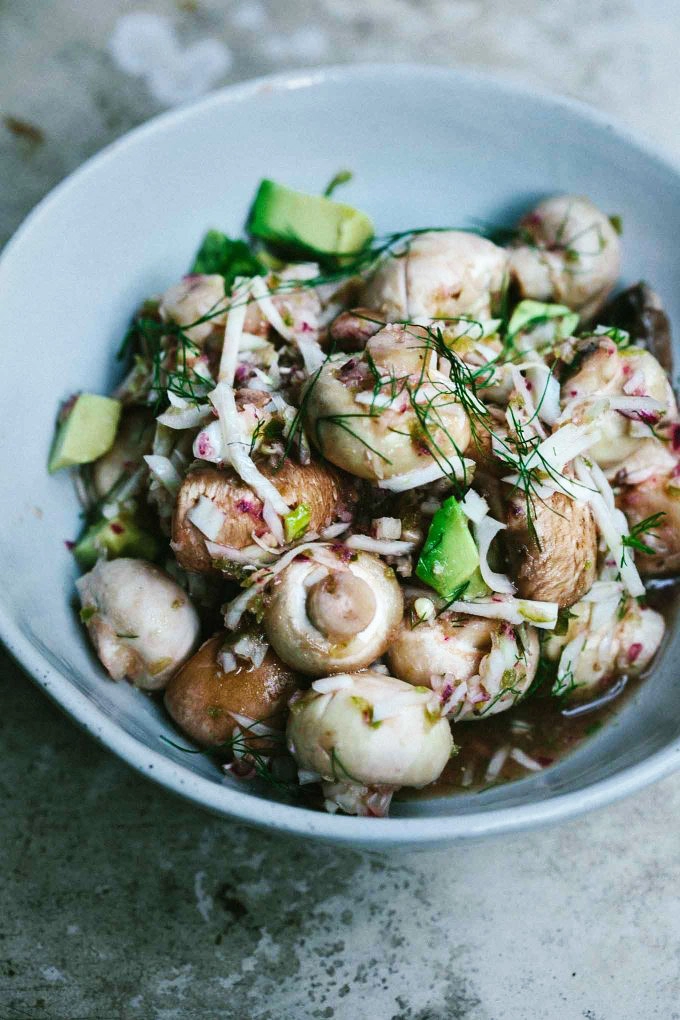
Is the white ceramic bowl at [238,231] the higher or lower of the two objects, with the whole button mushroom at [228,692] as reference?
higher

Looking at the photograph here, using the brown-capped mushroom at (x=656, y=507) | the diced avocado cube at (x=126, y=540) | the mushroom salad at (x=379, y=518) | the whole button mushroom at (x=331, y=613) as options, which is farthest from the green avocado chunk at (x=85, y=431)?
the brown-capped mushroom at (x=656, y=507)

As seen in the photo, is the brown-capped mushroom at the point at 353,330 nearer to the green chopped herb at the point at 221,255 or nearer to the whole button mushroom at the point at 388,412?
the whole button mushroom at the point at 388,412

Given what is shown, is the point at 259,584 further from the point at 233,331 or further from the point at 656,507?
the point at 656,507

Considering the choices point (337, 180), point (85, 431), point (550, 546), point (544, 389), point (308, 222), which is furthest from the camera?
point (337, 180)

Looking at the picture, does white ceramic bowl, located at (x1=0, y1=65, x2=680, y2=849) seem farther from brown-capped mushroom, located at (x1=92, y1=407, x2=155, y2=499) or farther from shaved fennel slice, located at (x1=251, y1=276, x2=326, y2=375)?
shaved fennel slice, located at (x1=251, y1=276, x2=326, y2=375)

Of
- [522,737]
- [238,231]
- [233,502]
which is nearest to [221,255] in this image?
[238,231]
